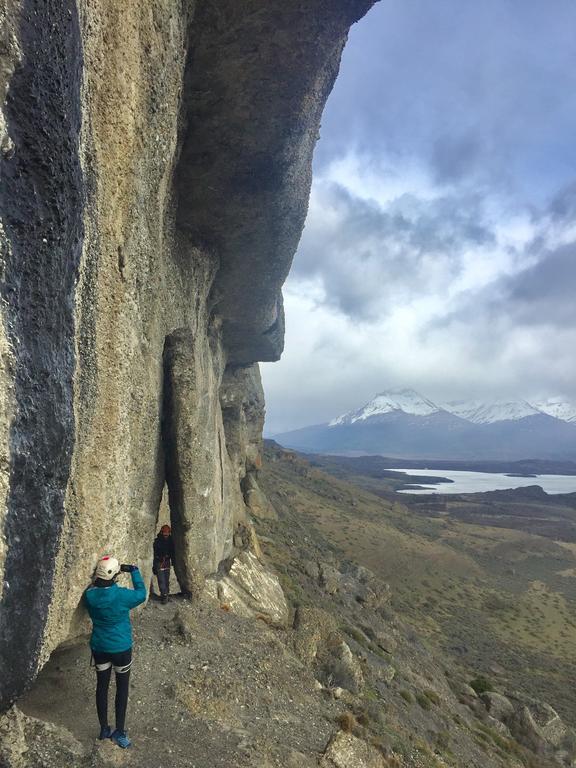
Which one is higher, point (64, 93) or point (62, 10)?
point (62, 10)

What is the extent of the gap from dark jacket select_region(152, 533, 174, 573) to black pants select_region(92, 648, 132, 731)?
578cm

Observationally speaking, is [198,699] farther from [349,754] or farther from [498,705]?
[498,705]

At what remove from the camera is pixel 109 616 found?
7.33 metres

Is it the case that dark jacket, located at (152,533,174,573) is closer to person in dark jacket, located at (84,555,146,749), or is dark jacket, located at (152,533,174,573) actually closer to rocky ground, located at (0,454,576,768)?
rocky ground, located at (0,454,576,768)

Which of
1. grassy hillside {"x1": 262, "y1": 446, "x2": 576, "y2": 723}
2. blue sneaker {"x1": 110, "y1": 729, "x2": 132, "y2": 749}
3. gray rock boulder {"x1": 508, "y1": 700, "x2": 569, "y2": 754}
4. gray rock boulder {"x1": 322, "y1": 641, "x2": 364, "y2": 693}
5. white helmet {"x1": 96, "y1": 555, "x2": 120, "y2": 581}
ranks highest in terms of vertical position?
white helmet {"x1": 96, "y1": 555, "x2": 120, "y2": 581}

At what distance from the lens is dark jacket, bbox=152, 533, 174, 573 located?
13.5m

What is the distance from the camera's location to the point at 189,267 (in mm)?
15422

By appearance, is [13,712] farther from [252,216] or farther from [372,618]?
[372,618]

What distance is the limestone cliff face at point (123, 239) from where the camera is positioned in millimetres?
5637

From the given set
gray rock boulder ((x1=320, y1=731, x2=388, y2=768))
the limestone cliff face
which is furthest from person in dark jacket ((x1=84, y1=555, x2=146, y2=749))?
gray rock boulder ((x1=320, y1=731, x2=388, y2=768))

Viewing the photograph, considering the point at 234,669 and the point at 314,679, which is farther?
the point at 314,679

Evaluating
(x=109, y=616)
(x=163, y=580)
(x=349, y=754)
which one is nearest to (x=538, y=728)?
(x=349, y=754)

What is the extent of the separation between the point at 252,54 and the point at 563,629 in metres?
52.9

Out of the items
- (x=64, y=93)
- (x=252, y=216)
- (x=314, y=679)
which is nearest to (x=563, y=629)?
(x=314, y=679)
